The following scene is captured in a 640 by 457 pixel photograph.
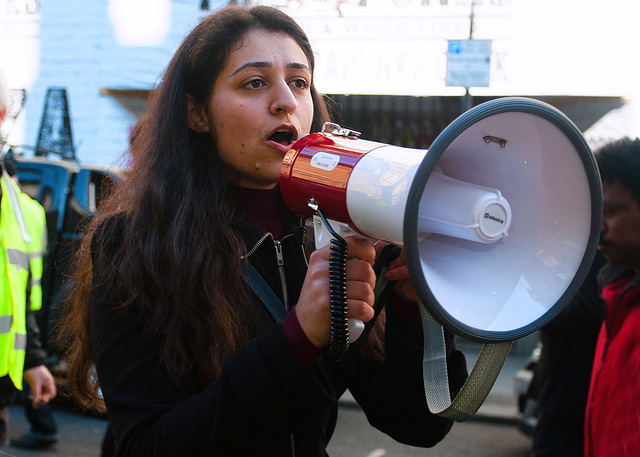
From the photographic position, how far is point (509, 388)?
5949mm

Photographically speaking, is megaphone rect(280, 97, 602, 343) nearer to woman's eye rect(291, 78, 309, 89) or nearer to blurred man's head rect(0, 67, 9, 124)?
woman's eye rect(291, 78, 309, 89)

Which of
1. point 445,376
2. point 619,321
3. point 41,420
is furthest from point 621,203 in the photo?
point 41,420

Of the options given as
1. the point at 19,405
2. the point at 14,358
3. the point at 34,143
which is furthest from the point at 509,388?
the point at 34,143

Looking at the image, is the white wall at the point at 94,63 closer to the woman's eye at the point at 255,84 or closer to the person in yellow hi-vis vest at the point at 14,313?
the person in yellow hi-vis vest at the point at 14,313

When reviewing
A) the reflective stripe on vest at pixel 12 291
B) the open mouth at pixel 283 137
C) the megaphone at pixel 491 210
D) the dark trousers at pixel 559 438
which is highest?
the open mouth at pixel 283 137

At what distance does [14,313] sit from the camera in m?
2.40

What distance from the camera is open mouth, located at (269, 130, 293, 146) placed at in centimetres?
142

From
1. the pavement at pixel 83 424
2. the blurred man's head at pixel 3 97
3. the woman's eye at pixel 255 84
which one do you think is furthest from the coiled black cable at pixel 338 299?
the pavement at pixel 83 424

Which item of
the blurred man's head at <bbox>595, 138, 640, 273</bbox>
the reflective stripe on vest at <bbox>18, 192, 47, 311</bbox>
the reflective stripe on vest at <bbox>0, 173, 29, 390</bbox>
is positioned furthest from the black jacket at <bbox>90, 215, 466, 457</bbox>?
the reflective stripe on vest at <bbox>18, 192, 47, 311</bbox>

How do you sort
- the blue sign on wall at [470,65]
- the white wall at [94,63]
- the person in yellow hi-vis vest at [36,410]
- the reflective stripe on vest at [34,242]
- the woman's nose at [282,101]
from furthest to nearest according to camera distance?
the white wall at [94,63], the blue sign on wall at [470,65], the person in yellow hi-vis vest at [36,410], the reflective stripe on vest at [34,242], the woman's nose at [282,101]

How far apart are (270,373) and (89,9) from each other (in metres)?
8.87

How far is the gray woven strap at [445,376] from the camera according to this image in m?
1.13

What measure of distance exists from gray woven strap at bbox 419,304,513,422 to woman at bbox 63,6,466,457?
0.40 feet

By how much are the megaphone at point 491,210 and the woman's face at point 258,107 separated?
19cm
